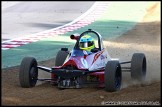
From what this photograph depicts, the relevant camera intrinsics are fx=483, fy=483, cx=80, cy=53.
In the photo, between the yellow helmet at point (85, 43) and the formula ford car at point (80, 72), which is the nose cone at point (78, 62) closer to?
the formula ford car at point (80, 72)

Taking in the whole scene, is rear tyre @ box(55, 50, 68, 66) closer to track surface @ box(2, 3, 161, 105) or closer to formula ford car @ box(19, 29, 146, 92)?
formula ford car @ box(19, 29, 146, 92)

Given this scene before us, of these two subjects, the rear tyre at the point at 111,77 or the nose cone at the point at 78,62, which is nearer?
the rear tyre at the point at 111,77

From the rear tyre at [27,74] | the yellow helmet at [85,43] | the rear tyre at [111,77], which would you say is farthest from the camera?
the yellow helmet at [85,43]

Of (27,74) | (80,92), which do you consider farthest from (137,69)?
(27,74)

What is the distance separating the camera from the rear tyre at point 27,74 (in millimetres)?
11805

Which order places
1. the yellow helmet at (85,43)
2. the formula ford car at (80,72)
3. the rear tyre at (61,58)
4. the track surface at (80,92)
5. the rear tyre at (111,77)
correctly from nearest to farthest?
the track surface at (80,92)
the rear tyre at (111,77)
the formula ford car at (80,72)
the yellow helmet at (85,43)
the rear tyre at (61,58)

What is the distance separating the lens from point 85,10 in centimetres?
3253

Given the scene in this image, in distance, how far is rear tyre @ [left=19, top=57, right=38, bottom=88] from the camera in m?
11.8

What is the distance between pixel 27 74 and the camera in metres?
11.8

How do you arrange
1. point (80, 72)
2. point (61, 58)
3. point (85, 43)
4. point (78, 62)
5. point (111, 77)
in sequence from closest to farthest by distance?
point (111, 77), point (80, 72), point (78, 62), point (85, 43), point (61, 58)

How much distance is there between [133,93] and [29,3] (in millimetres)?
25596

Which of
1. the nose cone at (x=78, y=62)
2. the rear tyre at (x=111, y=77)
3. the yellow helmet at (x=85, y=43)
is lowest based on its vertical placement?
the rear tyre at (x=111, y=77)

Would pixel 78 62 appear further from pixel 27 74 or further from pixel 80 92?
pixel 27 74

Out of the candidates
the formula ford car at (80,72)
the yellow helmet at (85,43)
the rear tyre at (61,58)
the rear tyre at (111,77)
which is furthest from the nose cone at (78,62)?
the rear tyre at (61,58)
